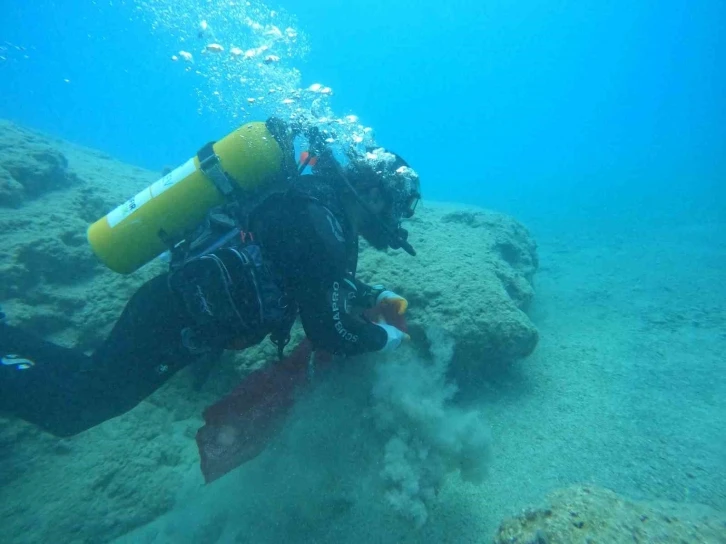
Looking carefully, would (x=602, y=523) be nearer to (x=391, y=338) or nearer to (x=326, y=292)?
(x=391, y=338)

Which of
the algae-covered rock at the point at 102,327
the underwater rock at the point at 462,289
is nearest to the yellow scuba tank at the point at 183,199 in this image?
the algae-covered rock at the point at 102,327

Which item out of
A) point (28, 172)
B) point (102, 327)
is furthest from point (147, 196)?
point (28, 172)

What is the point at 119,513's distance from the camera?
125 inches

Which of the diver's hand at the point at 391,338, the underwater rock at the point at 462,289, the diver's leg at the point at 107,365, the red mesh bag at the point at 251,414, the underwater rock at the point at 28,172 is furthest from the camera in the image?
the underwater rock at the point at 28,172

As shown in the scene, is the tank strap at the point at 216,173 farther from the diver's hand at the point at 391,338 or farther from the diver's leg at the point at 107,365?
the diver's hand at the point at 391,338

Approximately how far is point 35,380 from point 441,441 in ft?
11.5

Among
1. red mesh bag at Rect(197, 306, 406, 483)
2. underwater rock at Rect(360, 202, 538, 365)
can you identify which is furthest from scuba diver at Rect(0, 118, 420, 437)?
underwater rock at Rect(360, 202, 538, 365)

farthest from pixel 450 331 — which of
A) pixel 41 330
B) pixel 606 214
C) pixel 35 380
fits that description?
pixel 606 214

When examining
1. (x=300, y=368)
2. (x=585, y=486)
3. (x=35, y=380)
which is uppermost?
(x=35, y=380)

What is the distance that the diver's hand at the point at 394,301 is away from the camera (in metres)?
3.93

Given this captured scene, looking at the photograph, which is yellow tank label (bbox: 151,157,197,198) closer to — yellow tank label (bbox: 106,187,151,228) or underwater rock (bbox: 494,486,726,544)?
yellow tank label (bbox: 106,187,151,228)

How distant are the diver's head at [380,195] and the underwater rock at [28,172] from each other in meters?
5.31

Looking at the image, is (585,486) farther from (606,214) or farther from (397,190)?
(606,214)

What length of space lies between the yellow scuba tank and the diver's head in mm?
817
